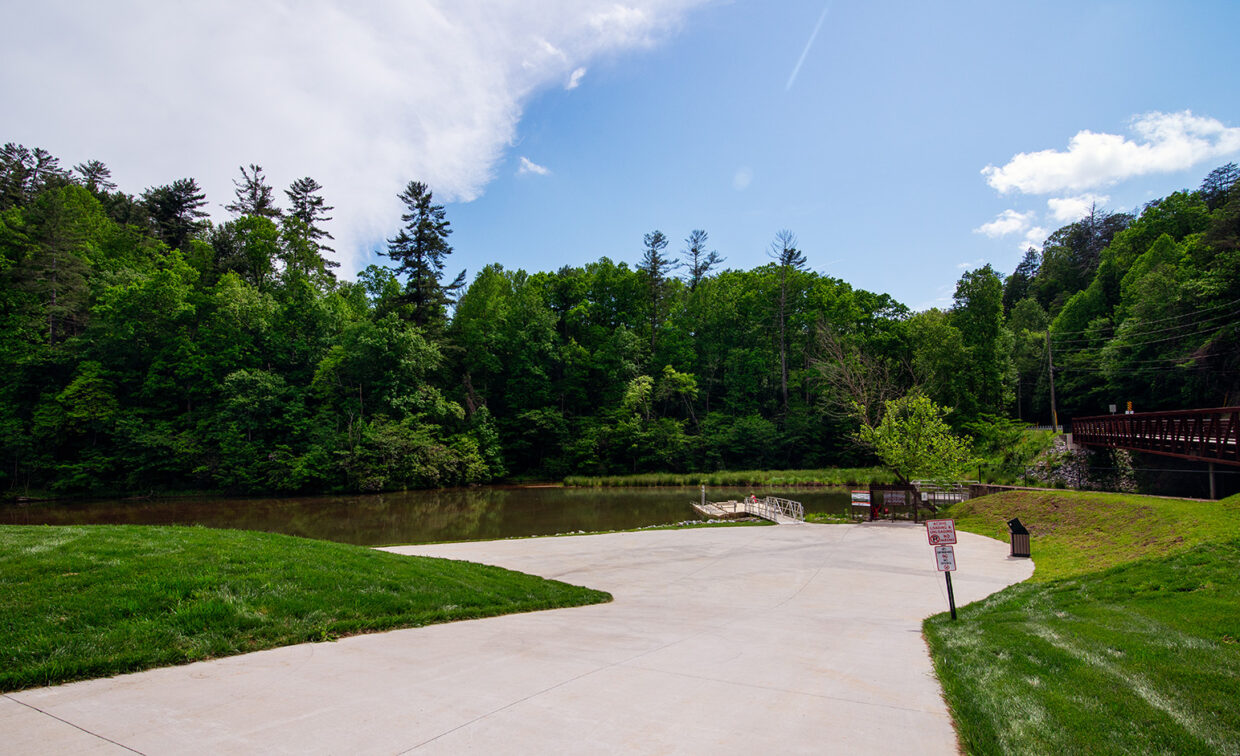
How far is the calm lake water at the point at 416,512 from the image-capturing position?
2469 cm

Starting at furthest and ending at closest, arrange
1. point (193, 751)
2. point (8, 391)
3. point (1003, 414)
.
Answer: point (1003, 414) → point (8, 391) → point (193, 751)

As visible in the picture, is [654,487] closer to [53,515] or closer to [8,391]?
[53,515]

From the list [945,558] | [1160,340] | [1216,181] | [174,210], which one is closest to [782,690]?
[945,558]

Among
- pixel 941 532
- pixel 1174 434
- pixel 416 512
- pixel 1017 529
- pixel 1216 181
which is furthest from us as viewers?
pixel 1216 181

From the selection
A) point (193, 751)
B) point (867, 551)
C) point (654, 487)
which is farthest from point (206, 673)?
point (654, 487)

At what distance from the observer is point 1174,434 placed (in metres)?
21.9

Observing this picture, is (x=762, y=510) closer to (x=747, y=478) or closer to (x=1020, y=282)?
(x=747, y=478)

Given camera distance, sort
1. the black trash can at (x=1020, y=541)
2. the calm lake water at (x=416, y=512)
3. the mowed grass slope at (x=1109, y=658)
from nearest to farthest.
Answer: the mowed grass slope at (x=1109, y=658) < the black trash can at (x=1020, y=541) < the calm lake water at (x=416, y=512)

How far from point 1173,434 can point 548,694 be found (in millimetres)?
28682

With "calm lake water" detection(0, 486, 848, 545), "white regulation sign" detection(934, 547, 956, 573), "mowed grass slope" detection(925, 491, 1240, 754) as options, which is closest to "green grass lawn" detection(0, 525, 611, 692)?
"white regulation sign" detection(934, 547, 956, 573)

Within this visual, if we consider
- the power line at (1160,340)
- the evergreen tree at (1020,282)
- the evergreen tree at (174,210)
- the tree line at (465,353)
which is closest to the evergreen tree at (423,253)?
the tree line at (465,353)

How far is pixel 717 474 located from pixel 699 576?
34.4 metres

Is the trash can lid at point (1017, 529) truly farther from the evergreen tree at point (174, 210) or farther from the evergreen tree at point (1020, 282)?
the evergreen tree at point (1020, 282)

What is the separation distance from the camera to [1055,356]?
6353cm
